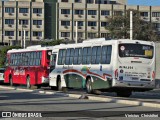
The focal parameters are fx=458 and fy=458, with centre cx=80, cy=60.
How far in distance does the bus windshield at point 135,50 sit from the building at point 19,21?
313 ft

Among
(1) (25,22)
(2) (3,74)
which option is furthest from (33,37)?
(2) (3,74)

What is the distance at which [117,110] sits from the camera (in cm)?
1733

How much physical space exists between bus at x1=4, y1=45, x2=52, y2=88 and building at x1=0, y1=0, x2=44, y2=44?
3111 inches

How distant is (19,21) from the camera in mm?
120812

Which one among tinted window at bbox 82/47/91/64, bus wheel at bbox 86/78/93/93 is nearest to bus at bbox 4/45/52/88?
tinted window at bbox 82/47/91/64

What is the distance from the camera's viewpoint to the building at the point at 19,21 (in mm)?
120188

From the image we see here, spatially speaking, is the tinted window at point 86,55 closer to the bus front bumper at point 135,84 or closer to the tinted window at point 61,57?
the tinted window at point 61,57

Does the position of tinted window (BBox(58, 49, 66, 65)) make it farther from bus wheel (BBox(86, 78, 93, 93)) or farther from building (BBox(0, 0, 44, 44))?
building (BBox(0, 0, 44, 44))

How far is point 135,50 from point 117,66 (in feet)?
4.72

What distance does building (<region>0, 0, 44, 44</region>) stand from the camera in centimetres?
12019

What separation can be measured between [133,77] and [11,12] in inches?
3906

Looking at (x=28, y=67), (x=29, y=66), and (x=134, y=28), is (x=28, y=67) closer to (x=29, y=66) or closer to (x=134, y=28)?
(x=29, y=66)

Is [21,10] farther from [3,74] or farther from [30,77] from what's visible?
[30,77]

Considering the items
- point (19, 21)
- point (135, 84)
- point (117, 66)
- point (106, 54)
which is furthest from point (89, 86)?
point (19, 21)
